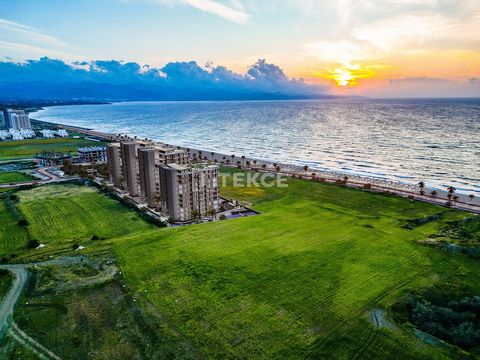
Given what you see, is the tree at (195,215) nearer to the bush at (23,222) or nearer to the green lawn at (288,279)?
the green lawn at (288,279)

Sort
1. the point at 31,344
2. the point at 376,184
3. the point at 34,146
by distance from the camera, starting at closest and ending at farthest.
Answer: the point at 31,344 < the point at 376,184 < the point at 34,146

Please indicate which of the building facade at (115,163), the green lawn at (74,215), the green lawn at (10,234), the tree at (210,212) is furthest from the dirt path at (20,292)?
the building facade at (115,163)

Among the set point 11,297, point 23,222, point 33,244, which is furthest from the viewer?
point 23,222

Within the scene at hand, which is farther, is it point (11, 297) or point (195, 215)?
point (195, 215)

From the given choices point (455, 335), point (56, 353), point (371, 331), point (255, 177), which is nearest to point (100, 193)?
point (255, 177)

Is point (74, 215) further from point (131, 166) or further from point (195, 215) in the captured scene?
point (195, 215)

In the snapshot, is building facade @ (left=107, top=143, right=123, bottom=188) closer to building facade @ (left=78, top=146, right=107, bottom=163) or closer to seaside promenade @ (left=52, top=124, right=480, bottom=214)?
building facade @ (left=78, top=146, right=107, bottom=163)

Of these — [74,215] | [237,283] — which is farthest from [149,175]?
[237,283]
